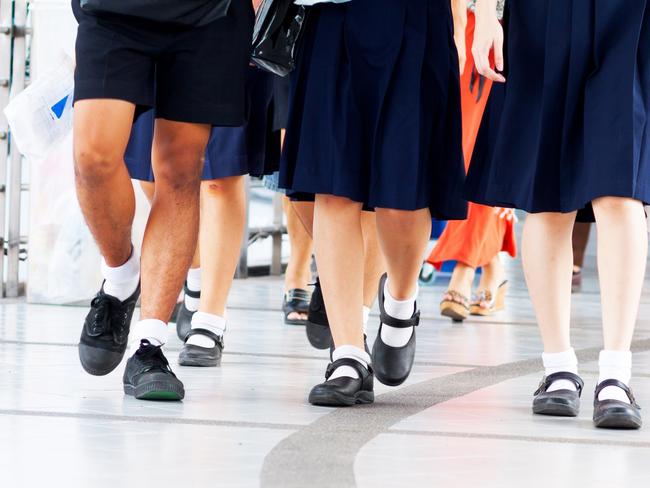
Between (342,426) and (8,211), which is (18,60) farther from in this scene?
(342,426)

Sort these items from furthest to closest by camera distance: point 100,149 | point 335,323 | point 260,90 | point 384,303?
1. point 260,90
2. point 384,303
3. point 335,323
4. point 100,149

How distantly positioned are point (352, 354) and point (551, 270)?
23.1 inches

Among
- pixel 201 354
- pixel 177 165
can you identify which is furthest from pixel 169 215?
pixel 201 354

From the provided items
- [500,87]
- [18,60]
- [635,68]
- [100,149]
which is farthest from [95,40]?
[18,60]

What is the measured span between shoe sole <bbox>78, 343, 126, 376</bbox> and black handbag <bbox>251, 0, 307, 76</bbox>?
0.90 meters

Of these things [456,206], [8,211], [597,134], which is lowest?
[8,211]

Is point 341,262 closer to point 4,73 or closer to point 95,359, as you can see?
point 95,359

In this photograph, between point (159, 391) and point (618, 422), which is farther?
point (159, 391)

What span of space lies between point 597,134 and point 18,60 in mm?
4532

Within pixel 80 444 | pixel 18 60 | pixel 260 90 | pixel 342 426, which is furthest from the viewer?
pixel 18 60

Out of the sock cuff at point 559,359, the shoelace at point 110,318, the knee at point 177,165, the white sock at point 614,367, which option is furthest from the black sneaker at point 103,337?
the white sock at point 614,367

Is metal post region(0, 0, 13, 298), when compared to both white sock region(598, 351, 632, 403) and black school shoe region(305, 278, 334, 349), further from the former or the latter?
white sock region(598, 351, 632, 403)

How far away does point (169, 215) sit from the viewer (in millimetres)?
4051

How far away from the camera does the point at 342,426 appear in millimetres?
3572
